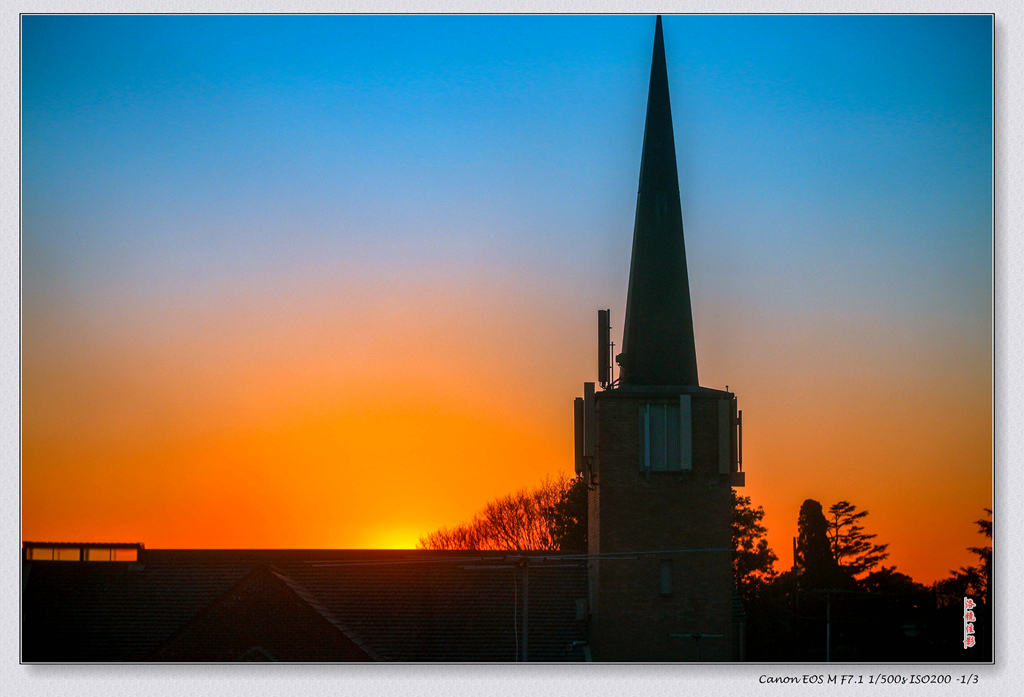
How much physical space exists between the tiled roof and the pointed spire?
620cm

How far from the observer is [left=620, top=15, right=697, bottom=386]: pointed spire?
3028cm

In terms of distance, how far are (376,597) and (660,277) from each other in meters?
12.4

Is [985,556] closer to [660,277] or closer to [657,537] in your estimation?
[657,537]

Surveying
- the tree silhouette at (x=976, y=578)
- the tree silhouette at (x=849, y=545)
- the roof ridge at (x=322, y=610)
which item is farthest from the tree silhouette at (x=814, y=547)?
the tree silhouette at (x=976, y=578)

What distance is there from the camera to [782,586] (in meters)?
52.1

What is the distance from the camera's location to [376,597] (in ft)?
115

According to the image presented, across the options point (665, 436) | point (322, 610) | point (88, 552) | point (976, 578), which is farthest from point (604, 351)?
point (88, 552)

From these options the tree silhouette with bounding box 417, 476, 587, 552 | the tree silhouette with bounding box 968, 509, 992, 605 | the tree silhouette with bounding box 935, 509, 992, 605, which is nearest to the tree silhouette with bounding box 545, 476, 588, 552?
the tree silhouette with bounding box 417, 476, 587, 552

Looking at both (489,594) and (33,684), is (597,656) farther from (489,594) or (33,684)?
(33,684)

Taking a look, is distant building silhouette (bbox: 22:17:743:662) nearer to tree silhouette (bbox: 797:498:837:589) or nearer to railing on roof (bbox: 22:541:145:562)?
railing on roof (bbox: 22:541:145:562)

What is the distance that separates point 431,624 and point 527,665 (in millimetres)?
13129

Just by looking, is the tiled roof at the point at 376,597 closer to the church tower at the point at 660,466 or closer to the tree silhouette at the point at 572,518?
the church tower at the point at 660,466

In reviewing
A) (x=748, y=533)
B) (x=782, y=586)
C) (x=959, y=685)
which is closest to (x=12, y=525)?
(x=959, y=685)

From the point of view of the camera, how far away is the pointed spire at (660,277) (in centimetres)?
3028
